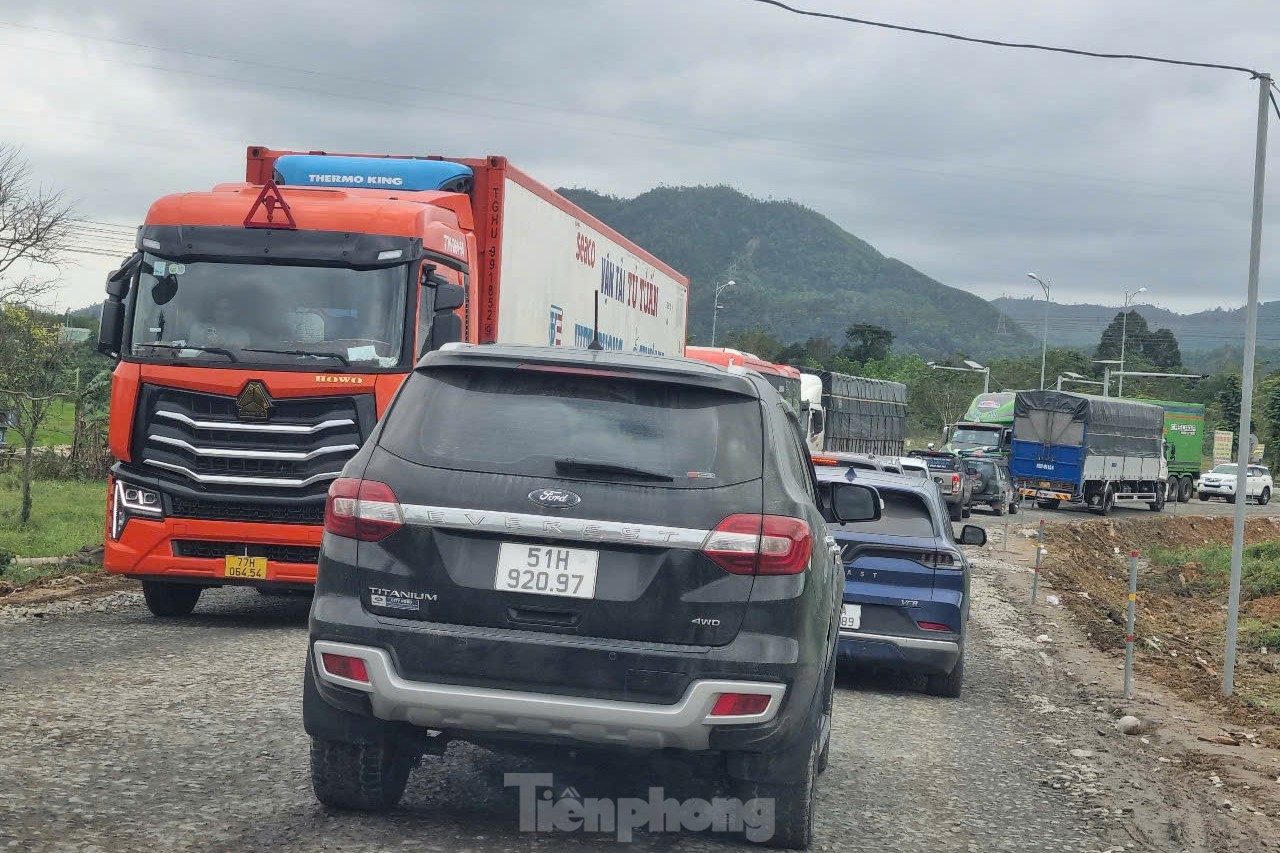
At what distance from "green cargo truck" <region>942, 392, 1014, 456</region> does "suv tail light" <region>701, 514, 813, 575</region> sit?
A: 1811 inches

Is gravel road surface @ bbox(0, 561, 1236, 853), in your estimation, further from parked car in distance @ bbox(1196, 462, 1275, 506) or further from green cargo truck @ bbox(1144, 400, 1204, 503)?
parked car in distance @ bbox(1196, 462, 1275, 506)

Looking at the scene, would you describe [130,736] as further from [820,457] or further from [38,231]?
[38,231]

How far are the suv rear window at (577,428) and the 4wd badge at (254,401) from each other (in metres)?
5.58

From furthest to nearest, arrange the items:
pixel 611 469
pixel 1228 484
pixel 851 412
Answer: pixel 1228 484 < pixel 851 412 < pixel 611 469

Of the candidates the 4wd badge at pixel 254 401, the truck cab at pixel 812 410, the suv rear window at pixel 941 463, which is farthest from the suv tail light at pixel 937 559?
the suv rear window at pixel 941 463

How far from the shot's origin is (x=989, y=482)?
4575cm

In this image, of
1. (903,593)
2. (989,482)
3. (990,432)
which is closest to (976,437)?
(990,432)

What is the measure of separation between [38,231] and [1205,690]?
18.9 metres

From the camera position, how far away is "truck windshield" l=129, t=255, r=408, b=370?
1073 centimetres

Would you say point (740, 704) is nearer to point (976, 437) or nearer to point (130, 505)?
point (130, 505)

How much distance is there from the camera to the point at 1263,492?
70.6m

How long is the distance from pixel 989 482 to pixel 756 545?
42159 mm

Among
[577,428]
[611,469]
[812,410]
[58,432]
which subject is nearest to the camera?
[611,469]

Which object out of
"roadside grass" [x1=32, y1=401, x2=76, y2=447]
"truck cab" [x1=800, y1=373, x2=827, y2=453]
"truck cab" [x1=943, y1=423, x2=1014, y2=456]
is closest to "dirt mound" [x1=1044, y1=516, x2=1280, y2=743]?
"truck cab" [x1=943, y1=423, x2=1014, y2=456]
